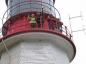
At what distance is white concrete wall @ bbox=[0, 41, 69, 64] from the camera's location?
1156 cm

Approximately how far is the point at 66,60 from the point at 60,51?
1.43ft

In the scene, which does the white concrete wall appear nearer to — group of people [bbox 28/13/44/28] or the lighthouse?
the lighthouse

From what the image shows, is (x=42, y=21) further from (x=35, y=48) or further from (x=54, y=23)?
(x=35, y=48)

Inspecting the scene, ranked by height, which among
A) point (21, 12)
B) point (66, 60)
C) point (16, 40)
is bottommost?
point (66, 60)

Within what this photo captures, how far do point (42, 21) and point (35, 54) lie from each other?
4.57 ft

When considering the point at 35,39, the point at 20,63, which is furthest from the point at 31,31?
the point at 20,63

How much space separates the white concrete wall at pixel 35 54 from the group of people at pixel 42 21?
740 millimetres

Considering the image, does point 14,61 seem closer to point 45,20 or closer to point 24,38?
point 24,38

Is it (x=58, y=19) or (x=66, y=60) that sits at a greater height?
(x=58, y=19)

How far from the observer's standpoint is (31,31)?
11742 mm

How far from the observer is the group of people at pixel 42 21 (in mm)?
12086

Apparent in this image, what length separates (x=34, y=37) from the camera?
11.9 meters

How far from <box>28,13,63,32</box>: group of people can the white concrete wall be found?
29.1 inches

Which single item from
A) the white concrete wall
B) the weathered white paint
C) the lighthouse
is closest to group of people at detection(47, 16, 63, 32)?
the lighthouse
